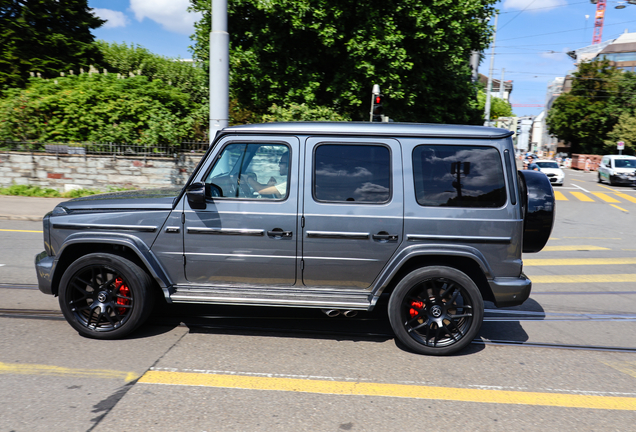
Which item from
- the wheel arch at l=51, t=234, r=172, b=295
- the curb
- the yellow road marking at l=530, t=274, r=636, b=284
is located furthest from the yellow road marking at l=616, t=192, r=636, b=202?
the wheel arch at l=51, t=234, r=172, b=295

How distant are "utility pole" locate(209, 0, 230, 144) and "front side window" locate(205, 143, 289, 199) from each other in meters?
→ 5.17

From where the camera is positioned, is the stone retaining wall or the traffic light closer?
the traffic light

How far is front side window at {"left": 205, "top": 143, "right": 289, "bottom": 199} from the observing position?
4.27 metres

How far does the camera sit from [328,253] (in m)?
4.17

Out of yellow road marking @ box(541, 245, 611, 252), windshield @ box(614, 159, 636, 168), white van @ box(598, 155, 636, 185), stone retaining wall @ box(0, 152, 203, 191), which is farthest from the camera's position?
windshield @ box(614, 159, 636, 168)

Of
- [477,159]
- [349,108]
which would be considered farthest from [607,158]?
[477,159]

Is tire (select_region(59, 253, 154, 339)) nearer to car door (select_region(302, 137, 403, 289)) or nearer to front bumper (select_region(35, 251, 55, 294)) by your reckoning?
front bumper (select_region(35, 251, 55, 294))

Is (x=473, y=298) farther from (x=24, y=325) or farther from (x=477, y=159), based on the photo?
(x=24, y=325)

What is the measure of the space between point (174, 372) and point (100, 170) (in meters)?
12.3

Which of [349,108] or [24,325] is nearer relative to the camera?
[24,325]

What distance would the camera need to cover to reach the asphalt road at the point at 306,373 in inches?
123

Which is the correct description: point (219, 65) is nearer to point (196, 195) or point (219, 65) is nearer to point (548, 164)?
point (196, 195)

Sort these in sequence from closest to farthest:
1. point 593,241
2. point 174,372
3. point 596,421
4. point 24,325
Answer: point 596,421, point 174,372, point 24,325, point 593,241

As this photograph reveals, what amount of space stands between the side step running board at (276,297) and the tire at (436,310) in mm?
288
